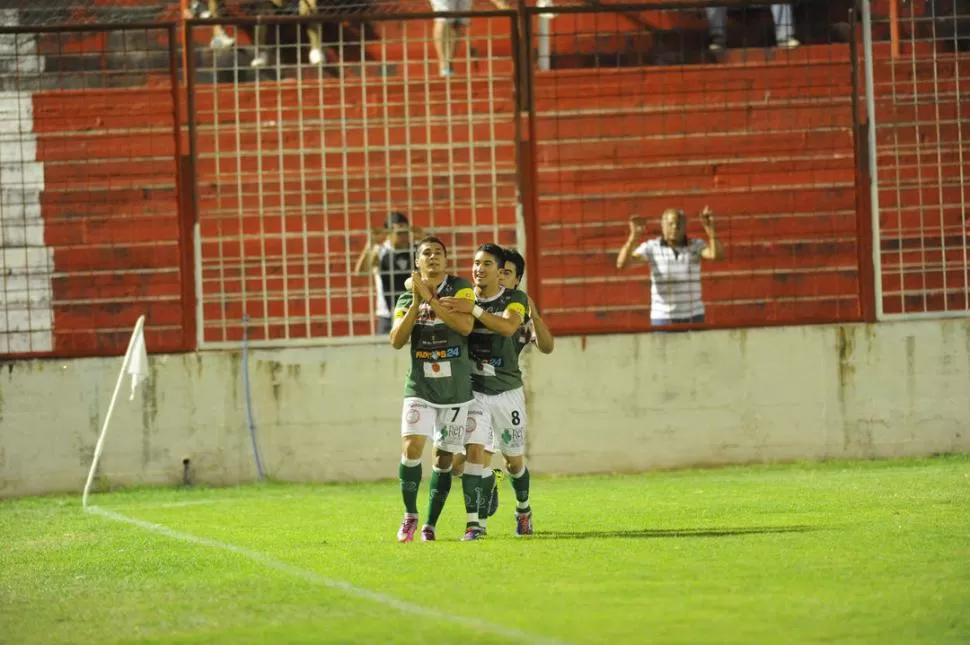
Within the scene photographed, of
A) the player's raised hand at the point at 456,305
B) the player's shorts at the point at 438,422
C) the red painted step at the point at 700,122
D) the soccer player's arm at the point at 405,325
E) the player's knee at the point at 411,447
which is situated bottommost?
the player's knee at the point at 411,447

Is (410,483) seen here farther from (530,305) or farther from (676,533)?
(676,533)

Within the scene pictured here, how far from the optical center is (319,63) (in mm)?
15320

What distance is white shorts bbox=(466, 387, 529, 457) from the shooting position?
34.4 feet

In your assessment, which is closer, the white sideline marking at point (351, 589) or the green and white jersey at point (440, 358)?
the white sideline marking at point (351, 589)

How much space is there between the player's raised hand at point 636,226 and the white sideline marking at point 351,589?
5.14m

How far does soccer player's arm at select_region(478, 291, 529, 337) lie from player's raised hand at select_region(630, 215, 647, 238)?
477 centimetres

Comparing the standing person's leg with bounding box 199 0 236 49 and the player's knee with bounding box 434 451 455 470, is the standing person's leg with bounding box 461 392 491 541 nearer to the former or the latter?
the player's knee with bounding box 434 451 455 470

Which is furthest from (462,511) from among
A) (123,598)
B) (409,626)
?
(409,626)

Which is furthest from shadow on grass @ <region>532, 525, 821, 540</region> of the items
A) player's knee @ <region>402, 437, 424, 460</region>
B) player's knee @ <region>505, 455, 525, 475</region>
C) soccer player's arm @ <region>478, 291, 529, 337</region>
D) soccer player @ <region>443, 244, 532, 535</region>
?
soccer player's arm @ <region>478, 291, 529, 337</region>

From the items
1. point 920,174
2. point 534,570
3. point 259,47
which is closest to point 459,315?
point 534,570

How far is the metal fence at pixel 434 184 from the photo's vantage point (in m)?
15.4

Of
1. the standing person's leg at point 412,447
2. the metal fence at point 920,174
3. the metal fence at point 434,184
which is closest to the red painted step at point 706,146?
the metal fence at point 434,184

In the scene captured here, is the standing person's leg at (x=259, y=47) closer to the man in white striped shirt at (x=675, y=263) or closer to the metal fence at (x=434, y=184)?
the metal fence at (x=434, y=184)

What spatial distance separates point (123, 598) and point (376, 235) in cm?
771
